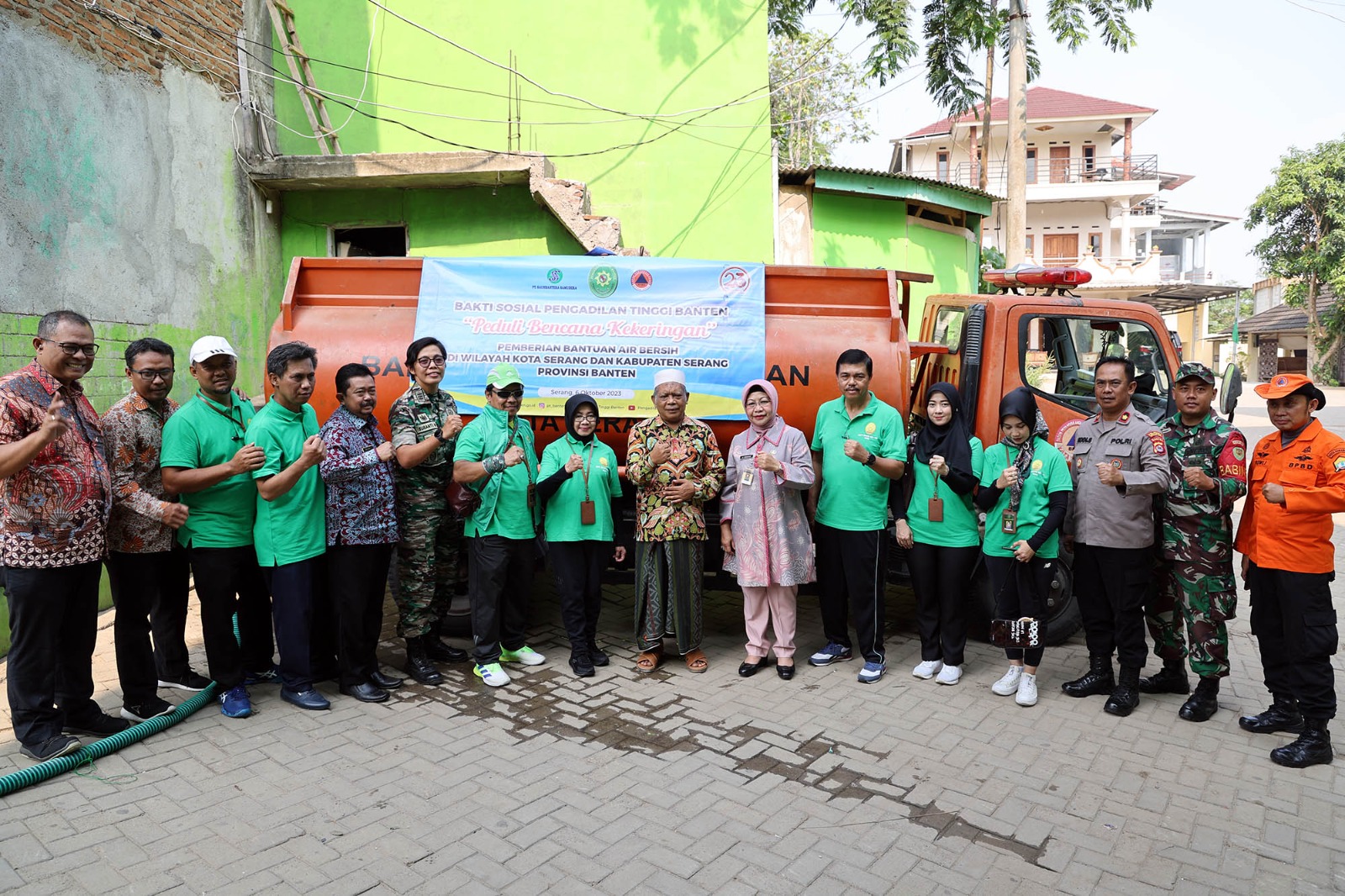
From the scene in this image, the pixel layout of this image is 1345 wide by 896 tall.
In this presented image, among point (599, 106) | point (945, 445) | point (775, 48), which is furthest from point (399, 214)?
point (775, 48)

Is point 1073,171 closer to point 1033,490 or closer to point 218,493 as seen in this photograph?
point 1033,490

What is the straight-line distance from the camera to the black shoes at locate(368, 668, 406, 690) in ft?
14.8

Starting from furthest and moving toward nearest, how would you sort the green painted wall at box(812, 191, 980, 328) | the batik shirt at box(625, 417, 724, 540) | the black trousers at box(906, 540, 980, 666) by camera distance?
the green painted wall at box(812, 191, 980, 328) → the batik shirt at box(625, 417, 724, 540) → the black trousers at box(906, 540, 980, 666)

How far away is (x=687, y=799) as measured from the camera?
11.1 feet

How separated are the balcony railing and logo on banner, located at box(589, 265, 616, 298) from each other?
98.8ft

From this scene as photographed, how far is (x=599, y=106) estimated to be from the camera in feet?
32.3

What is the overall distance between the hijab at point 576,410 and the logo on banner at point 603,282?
2.51 feet

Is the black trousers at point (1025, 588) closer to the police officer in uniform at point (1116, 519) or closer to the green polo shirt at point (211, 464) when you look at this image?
the police officer in uniform at point (1116, 519)

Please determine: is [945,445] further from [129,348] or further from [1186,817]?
[129,348]

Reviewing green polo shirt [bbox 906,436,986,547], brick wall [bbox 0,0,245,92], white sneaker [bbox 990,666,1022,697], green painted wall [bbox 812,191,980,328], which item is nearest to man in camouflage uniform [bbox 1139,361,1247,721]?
white sneaker [bbox 990,666,1022,697]

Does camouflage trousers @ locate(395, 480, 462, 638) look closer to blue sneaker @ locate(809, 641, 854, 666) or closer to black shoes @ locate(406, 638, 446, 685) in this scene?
black shoes @ locate(406, 638, 446, 685)

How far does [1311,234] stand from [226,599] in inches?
1495

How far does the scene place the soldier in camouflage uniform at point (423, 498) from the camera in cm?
439

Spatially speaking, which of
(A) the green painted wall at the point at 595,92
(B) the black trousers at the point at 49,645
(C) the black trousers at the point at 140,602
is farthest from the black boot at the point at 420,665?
(A) the green painted wall at the point at 595,92
